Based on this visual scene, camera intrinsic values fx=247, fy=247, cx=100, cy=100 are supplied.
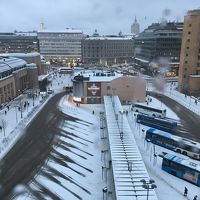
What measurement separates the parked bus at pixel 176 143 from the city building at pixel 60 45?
460ft

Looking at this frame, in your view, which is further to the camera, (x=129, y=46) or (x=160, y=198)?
(x=129, y=46)

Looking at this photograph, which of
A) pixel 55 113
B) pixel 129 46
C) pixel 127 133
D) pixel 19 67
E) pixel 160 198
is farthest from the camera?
pixel 129 46

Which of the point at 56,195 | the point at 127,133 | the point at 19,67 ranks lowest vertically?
the point at 56,195

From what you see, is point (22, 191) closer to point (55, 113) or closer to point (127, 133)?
point (127, 133)

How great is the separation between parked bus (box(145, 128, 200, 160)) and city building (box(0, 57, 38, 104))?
41.4 metres

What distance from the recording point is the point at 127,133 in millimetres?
39469

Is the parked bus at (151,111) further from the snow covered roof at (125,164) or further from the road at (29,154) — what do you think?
the road at (29,154)

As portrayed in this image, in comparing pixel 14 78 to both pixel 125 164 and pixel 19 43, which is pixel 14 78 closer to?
pixel 125 164

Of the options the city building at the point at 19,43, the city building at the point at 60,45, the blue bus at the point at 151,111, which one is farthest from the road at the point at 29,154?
the city building at the point at 19,43

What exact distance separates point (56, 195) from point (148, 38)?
354ft

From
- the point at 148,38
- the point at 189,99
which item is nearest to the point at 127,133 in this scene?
the point at 189,99

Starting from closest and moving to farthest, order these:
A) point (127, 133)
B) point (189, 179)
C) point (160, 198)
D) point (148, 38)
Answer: point (160, 198) < point (189, 179) < point (127, 133) < point (148, 38)

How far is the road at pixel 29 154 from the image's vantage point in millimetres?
31116

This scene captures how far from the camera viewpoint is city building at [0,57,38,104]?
66319 millimetres
